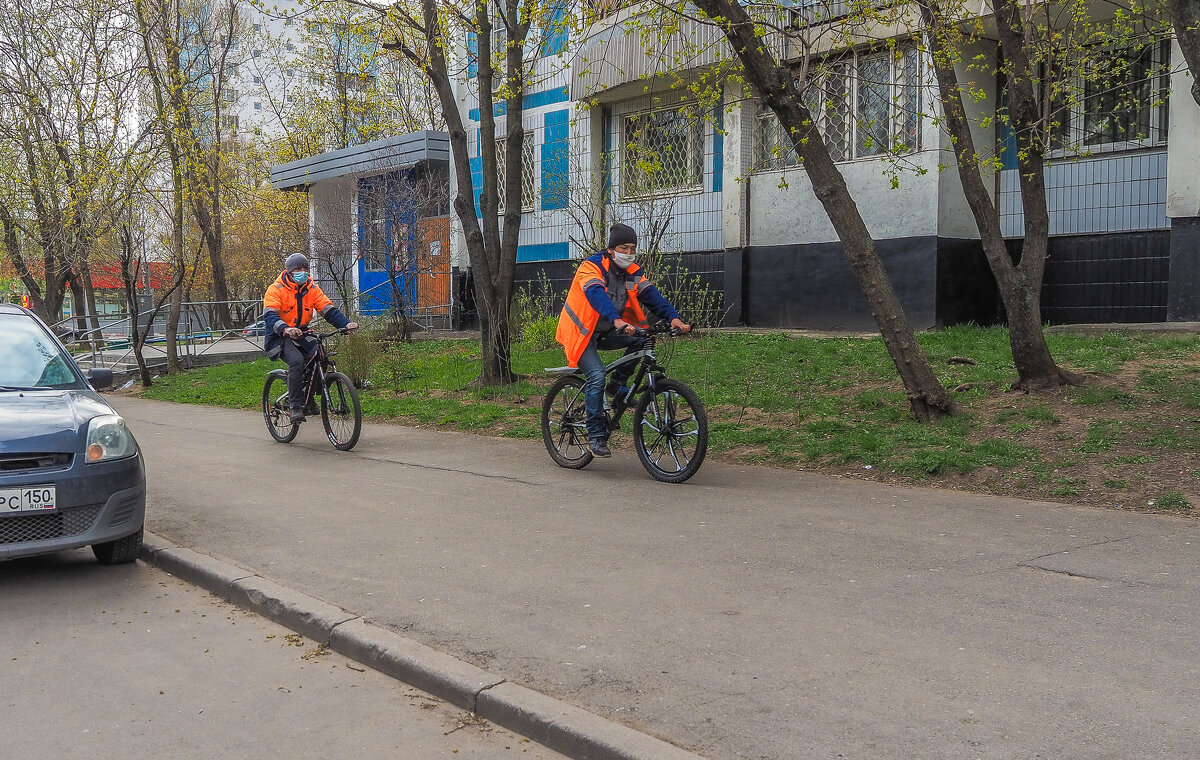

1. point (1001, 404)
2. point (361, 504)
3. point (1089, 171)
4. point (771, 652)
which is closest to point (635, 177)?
point (1089, 171)

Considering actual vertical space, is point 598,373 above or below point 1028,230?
below

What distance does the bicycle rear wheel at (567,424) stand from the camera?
8.85 meters

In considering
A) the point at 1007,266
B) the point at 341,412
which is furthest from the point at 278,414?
the point at 1007,266

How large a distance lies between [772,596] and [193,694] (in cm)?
253

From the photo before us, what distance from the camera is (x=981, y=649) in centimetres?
417

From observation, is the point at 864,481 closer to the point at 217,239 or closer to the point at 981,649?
the point at 981,649

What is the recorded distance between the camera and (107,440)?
19.6 ft

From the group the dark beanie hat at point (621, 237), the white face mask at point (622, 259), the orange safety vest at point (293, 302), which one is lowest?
the orange safety vest at point (293, 302)

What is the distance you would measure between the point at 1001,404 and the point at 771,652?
19.4 ft

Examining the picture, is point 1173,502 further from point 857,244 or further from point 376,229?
point 376,229

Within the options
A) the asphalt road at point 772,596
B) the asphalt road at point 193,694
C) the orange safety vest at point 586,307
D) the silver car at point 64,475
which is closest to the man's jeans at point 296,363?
the asphalt road at point 772,596

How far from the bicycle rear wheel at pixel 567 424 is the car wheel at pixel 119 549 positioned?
3.59m

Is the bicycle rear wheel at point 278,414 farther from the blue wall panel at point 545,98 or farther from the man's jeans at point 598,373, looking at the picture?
the blue wall panel at point 545,98

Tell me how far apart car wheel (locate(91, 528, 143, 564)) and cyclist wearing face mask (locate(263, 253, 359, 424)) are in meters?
4.78
